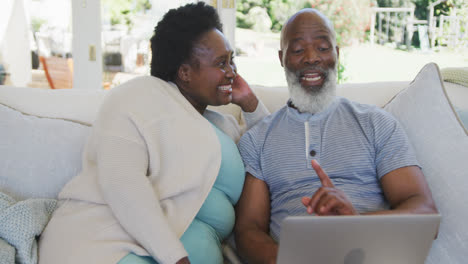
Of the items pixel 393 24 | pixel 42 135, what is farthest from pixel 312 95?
pixel 393 24

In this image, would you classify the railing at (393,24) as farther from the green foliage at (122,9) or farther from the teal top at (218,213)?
the teal top at (218,213)

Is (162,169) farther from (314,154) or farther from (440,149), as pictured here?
(440,149)

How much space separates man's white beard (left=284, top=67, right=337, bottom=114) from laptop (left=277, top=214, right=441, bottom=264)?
2.45ft

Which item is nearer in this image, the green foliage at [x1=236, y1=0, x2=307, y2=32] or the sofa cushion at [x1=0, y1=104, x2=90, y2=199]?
the sofa cushion at [x1=0, y1=104, x2=90, y2=199]

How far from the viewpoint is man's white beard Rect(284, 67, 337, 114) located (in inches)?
62.3

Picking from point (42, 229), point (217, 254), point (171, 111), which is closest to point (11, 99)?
point (42, 229)

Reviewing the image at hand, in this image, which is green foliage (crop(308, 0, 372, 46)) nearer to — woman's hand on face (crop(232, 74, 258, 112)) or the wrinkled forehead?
the wrinkled forehead

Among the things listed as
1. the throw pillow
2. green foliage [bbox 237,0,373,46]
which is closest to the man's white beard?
the throw pillow

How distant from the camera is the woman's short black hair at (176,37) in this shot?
57.7 inches

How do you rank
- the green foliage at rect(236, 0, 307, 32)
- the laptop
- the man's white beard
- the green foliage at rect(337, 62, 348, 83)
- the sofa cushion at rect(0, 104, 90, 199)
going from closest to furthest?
the laptop
the sofa cushion at rect(0, 104, 90, 199)
the man's white beard
the green foliage at rect(236, 0, 307, 32)
the green foliage at rect(337, 62, 348, 83)

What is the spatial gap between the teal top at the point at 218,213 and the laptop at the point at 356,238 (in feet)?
1.48

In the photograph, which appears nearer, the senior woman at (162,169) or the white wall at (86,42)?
the senior woman at (162,169)

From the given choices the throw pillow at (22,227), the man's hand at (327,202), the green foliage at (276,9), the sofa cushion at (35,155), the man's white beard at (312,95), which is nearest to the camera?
the man's hand at (327,202)

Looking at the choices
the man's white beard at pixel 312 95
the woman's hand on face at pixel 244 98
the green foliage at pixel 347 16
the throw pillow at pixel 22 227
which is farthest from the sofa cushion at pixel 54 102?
the green foliage at pixel 347 16
